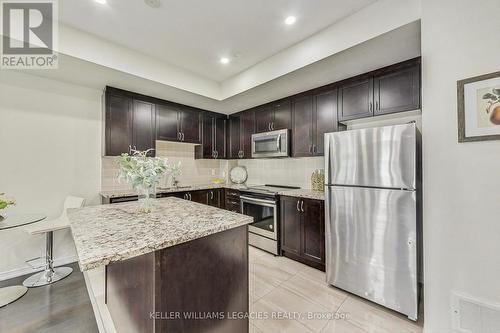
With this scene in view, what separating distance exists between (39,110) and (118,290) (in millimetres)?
2777

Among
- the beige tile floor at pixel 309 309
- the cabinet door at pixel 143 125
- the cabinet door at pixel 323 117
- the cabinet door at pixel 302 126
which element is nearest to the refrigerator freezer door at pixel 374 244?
the beige tile floor at pixel 309 309

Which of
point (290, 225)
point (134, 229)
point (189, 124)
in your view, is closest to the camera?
point (134, 229)

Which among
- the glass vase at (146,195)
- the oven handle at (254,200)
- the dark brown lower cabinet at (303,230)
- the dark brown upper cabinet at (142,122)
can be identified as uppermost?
the dark brown upper cabinet at (142,122)

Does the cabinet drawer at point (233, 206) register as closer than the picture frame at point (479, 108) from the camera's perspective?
No

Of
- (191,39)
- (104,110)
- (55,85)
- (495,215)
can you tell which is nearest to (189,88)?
(191,39)

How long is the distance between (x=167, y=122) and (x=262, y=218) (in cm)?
234

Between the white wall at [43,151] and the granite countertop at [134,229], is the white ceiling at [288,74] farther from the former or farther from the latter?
Answer: the granite countertop at [134,229]

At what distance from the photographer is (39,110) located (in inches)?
109

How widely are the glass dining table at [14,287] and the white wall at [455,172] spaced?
366 cm

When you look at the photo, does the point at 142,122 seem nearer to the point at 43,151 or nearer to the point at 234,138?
the point at 43,151

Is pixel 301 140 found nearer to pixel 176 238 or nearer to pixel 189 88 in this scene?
pixel 189 88

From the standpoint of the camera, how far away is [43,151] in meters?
2.79

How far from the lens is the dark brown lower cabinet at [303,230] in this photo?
8.68 feet

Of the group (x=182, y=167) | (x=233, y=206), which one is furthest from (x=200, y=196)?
(x=182, y=167)
